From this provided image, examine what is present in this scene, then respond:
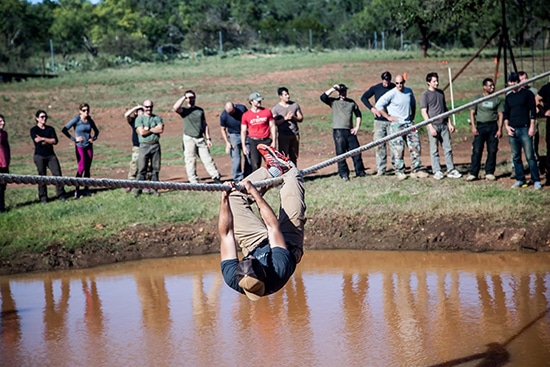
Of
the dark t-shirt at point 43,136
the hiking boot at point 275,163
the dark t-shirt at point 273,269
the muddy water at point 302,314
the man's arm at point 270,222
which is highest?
the dark t-shirt at point 43,136

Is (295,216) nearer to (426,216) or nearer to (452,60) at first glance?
(426,216)

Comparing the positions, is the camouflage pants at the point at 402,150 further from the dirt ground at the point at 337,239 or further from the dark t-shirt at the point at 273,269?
the dark t-shirt at the point at 273,269

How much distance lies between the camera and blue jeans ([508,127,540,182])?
12.8 meters

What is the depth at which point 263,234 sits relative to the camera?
7.14 metres

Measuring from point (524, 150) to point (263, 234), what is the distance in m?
7.19

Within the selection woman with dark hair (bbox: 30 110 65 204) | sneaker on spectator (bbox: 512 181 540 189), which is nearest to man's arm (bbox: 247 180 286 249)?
sneaker on spectator (bbox: 512 181 540 189)

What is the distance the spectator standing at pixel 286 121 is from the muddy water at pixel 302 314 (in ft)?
9.87

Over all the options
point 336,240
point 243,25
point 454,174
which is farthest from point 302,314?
point 243,25

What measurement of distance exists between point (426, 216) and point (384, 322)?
3632mm

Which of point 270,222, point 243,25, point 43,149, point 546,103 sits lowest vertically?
point 270,222

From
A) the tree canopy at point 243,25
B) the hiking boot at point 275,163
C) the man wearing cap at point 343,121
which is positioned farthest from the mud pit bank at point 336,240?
the tree canopy at point 243,25

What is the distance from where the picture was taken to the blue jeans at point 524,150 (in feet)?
41.9

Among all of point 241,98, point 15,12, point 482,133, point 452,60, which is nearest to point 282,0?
point 15,12

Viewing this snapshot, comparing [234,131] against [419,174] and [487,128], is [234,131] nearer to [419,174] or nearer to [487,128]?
[419,174]
